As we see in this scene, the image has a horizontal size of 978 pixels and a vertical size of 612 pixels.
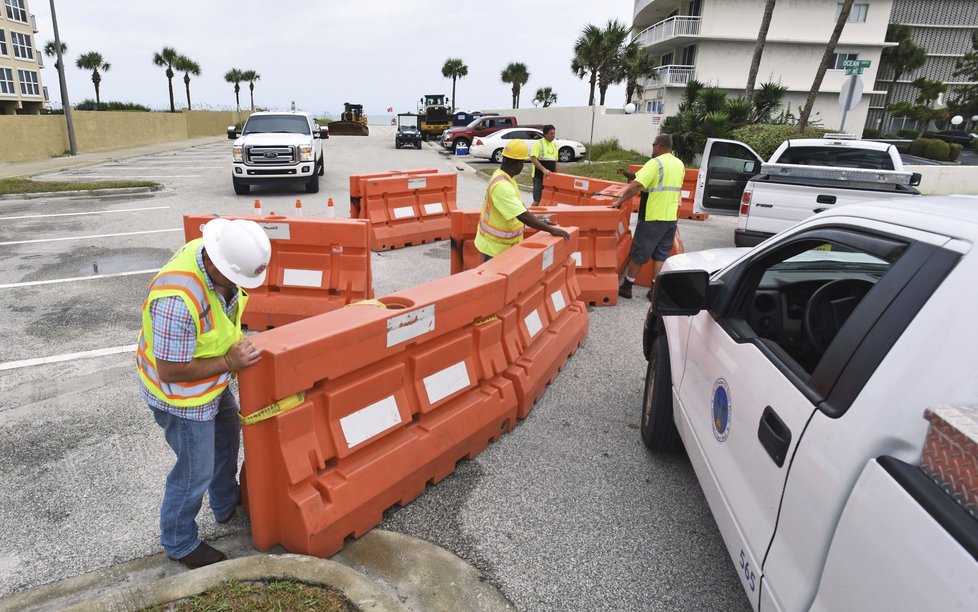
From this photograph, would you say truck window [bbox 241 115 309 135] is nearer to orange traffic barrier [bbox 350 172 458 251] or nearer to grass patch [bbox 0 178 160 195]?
grass patch [bbox 0 178 160 195]

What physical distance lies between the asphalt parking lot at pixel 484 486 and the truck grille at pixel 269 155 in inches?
349

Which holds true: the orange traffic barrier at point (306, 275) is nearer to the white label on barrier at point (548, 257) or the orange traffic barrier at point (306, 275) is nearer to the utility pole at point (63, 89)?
the white label on barrier at point (548, 257)

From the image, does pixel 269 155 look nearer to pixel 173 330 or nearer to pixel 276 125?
pixel 276 125

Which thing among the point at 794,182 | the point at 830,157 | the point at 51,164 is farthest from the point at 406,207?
the point at 51,164

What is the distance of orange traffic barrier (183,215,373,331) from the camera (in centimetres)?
619

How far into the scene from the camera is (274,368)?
8.60 ft

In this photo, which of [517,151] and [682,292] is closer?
[682,292]

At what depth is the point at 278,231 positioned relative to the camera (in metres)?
6.18

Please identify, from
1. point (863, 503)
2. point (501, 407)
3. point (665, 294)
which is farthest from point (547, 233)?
point (863, 503)

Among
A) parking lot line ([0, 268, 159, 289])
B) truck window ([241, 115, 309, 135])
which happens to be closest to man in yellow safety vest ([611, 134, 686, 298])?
parking lot line ([0, 268, 159, 289])

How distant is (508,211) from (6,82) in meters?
58.9

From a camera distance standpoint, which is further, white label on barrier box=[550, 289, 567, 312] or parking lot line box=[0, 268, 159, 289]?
parking lot line box=[0, 268, 159, 289]

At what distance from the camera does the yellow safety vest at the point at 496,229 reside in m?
5.67

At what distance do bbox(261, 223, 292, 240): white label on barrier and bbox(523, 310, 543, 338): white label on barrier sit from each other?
2878 mm
